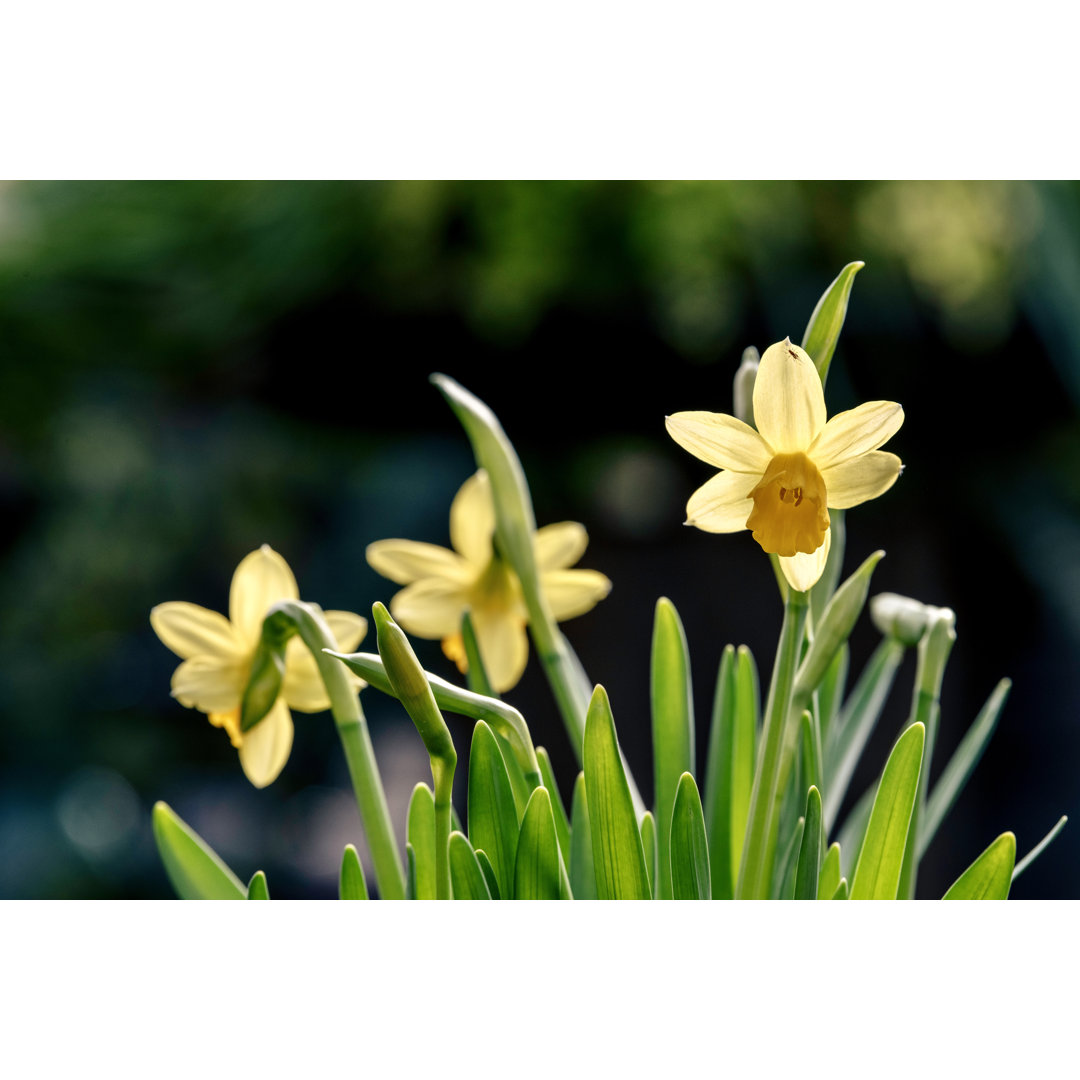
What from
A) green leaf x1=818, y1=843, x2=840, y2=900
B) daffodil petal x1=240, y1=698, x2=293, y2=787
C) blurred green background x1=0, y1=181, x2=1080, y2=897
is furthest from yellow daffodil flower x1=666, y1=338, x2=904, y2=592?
blurred green background x1=0, y1=181, x2=1080, y2=897

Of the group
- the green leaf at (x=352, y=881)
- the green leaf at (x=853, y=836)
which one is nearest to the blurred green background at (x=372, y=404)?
the green leaf at (x=853, y=836)

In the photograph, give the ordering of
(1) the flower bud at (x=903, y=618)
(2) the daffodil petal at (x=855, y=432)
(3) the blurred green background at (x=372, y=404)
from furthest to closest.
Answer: (3) the blurred green background at (x=372, y=404) < (1) the flower bud at (x=903, y=618) < (2) the daffodil petal at (x=855, y=432)

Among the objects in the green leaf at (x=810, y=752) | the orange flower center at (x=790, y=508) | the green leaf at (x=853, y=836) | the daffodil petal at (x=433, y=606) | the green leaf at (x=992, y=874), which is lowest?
the green leaf at (x=853, y=836)

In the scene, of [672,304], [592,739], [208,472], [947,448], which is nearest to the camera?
[592,739]

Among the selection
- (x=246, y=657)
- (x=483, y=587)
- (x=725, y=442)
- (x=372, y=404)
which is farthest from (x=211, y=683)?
(x=372, y=404)

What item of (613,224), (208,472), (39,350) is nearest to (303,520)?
(208,472)

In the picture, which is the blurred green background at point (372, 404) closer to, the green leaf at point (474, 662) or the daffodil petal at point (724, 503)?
the green leaf at point (474, 662)

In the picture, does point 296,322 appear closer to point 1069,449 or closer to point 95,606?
point 95,606

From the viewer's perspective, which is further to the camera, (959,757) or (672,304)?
(672,304)
